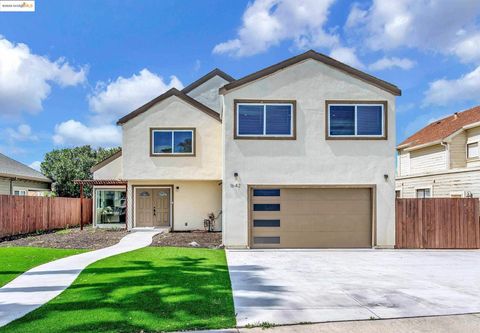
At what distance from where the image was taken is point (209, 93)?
21531 millimetres

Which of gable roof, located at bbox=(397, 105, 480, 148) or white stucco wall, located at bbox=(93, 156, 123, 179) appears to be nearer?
white stucco wall, located at bbox=(93, 156, 123, 179)

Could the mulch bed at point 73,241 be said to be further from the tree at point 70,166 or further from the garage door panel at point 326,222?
the tree at point 70,166

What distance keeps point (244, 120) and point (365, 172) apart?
16.3 feet

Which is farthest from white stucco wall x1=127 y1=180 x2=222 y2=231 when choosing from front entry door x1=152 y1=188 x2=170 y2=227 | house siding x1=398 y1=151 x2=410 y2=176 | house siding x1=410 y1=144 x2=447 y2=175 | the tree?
the tree

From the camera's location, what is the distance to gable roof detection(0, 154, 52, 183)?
75.6 feet

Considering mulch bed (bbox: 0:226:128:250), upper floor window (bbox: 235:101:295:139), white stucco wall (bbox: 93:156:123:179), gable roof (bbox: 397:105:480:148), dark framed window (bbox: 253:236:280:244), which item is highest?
gable roof (bbox: 397:105:480:148)

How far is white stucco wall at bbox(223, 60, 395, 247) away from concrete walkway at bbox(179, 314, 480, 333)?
8.02 m

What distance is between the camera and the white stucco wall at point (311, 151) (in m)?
13.5

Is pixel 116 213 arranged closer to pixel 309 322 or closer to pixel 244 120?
pixel 244 120

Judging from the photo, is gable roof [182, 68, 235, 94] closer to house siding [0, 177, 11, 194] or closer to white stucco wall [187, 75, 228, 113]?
white stucco wall [187, 75, 228, 113]

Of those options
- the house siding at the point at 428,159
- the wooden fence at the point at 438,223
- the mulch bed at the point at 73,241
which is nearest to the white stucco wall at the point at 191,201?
the mulch bed at the point at 73,241

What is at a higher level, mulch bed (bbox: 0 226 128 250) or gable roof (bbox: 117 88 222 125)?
gable roof (bbox: 117 88 222 125)

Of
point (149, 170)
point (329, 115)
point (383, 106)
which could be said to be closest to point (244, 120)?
point (329, 115)

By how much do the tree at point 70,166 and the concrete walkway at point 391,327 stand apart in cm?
3478
